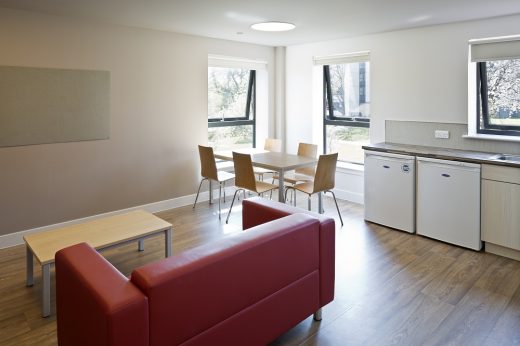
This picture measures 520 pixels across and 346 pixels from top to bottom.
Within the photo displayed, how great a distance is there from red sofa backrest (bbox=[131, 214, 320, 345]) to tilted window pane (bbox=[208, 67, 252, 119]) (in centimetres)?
387

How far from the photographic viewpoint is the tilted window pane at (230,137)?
601 centimetres

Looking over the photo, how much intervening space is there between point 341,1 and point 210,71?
2780 mm

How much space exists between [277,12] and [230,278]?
2.91 meters

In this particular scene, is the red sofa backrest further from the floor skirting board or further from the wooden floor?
the floor skirting board

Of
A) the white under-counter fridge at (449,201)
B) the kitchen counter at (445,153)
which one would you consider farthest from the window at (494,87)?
the white under-counter fridge at (449,201)

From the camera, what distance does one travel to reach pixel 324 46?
5723 mm

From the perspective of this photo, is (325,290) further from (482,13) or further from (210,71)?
(210,71)

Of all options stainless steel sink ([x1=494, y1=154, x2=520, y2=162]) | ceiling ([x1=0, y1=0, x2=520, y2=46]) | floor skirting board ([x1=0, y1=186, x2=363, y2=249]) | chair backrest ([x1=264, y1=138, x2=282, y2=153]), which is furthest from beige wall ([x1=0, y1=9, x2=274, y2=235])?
stainless steel sink ([x1=494, y1=154, x2=520, y2=162])

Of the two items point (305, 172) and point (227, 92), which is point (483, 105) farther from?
point (227, 92)

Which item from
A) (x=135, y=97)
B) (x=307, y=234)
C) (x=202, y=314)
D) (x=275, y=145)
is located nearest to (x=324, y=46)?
(x=275, y=145)

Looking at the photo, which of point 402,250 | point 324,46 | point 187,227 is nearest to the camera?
point 402,250

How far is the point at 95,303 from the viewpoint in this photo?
1.62m

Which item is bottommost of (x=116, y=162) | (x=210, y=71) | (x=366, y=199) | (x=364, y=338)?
(x=364, y=338)

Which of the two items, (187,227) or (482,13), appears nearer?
(482,13)
